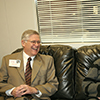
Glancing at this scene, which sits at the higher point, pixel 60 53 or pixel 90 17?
pixel 90 17

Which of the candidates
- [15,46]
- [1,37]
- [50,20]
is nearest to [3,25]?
[1,37]

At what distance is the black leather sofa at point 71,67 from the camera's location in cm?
225

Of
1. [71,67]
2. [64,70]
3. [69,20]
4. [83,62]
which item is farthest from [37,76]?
[69,20]

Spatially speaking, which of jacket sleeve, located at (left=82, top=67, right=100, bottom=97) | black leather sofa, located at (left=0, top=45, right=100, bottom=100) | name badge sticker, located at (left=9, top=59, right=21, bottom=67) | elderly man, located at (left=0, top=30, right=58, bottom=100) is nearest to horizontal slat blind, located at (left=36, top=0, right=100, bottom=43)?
black leather sofa, located at (left=0, top=45, right=100, bottom=100)

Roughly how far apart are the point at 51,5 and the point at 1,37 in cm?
112

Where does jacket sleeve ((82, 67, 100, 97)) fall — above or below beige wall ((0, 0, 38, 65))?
below

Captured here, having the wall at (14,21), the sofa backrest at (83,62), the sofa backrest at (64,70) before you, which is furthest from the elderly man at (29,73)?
the wall at (14,21)

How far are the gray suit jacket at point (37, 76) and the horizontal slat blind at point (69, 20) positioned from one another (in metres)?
0.88

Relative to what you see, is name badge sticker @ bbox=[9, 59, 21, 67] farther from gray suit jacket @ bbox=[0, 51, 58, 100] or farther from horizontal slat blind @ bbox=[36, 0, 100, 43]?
horizontal slat blind @ bbox=[36, 0, 100, 43]

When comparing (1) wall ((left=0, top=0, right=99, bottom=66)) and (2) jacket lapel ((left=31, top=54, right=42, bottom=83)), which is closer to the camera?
(2) jacket lapel ((left=31, top=54, right=42, bottom=83))

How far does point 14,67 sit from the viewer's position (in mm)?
2225

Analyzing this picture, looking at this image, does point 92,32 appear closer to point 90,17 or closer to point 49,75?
point 90,17

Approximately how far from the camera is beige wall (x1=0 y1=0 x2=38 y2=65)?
114 inches

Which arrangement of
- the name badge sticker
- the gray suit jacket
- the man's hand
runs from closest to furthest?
the man's hand < the gray suit jacket < the name badge sticker
